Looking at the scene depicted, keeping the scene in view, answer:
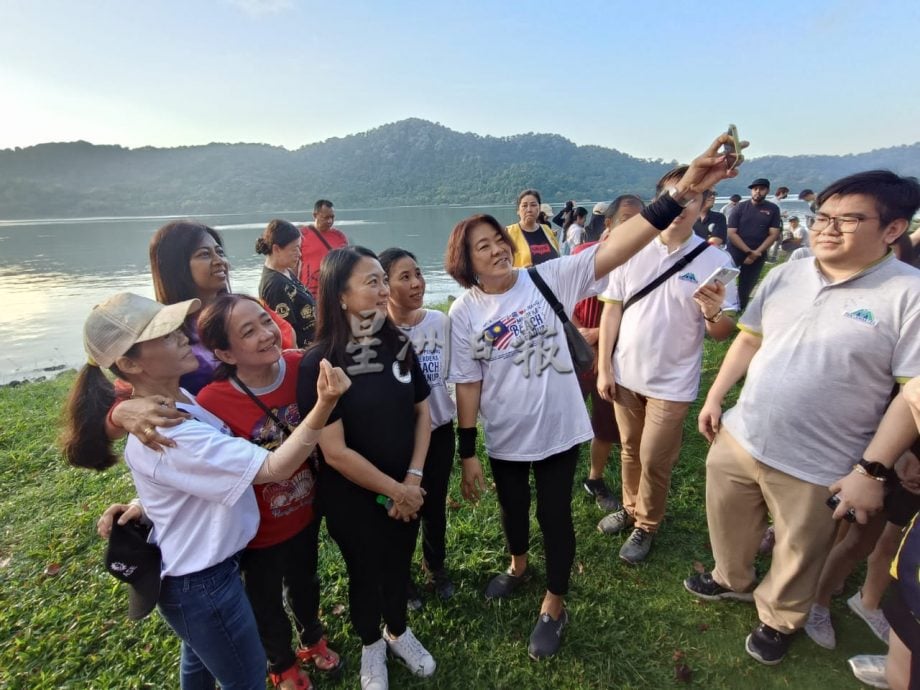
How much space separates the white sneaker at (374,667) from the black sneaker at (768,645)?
1.85 m

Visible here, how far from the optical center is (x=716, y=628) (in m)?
2.54

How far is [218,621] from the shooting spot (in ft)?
5.70

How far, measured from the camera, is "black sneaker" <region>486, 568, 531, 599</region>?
281cm

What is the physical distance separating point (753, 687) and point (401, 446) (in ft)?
6.70

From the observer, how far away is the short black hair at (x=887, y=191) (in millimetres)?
1856

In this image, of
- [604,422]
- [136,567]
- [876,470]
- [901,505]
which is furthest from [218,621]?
[901,505]

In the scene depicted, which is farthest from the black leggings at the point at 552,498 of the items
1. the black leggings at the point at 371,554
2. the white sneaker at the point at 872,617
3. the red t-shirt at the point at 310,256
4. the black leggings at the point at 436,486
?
the red t-shirt at the point at 310,256

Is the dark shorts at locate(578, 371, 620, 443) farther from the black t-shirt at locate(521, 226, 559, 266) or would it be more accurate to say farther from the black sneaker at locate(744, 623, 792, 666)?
the black t-shirt at locate(521, 226, 559, 266)

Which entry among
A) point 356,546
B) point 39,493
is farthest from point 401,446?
point 39,493

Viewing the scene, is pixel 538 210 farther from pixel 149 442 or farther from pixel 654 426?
pixel 149 442

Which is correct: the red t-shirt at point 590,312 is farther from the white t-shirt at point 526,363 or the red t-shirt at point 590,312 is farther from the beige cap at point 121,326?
the beige cap at point 121,326

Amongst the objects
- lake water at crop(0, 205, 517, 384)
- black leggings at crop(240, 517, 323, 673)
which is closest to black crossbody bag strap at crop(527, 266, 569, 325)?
black leggings at crop(240, 517, 323, 673)

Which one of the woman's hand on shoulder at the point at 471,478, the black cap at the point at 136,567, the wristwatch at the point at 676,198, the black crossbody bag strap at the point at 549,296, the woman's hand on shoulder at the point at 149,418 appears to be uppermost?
the wristwatch at the point at 676,198

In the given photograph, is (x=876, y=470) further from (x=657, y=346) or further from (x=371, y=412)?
(x=371, y=412)
